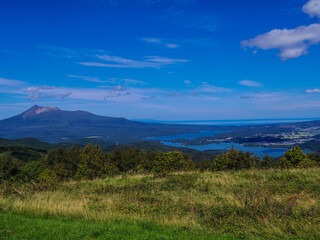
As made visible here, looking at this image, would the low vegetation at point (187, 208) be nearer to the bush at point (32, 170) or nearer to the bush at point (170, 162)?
the bush at point (170, 162)

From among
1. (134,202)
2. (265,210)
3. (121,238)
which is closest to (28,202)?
(134,202)

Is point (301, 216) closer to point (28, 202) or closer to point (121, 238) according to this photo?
point (121, 238)

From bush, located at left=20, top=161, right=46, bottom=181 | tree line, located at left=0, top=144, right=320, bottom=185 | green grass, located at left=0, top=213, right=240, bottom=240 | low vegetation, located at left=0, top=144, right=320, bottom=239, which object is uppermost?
green grass, located at left=0, top=213, right=240, bottom=240

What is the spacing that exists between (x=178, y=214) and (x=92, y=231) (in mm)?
2890

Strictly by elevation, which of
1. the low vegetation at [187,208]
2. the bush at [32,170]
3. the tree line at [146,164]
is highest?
the low vegetation at [187,208]

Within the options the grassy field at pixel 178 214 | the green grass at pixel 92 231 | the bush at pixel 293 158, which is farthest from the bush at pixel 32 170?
the bush at pixel 293 158

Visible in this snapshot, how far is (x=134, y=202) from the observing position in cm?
909

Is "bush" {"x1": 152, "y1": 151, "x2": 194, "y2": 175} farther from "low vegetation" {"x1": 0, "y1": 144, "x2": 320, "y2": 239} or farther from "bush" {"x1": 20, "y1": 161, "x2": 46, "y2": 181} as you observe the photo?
"bush" {"x1": 20, "y1": 161, "x2": 46, "y2": 181}

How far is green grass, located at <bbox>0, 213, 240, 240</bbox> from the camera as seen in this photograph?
5.50 meters

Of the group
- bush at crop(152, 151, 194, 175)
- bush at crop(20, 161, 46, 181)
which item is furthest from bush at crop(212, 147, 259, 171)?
bush at crop(20, 161, 46, 181)

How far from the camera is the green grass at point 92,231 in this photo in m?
5.50

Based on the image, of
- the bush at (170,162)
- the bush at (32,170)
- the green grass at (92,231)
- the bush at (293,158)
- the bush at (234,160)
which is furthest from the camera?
the bush at (32,170)

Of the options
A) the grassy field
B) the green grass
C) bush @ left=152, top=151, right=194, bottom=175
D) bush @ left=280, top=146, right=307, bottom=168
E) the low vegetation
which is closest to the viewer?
the green grass

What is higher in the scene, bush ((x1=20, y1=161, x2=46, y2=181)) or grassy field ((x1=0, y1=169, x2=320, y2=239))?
grassy field ((x1=0, y1=169, x2=320, y2=239))
